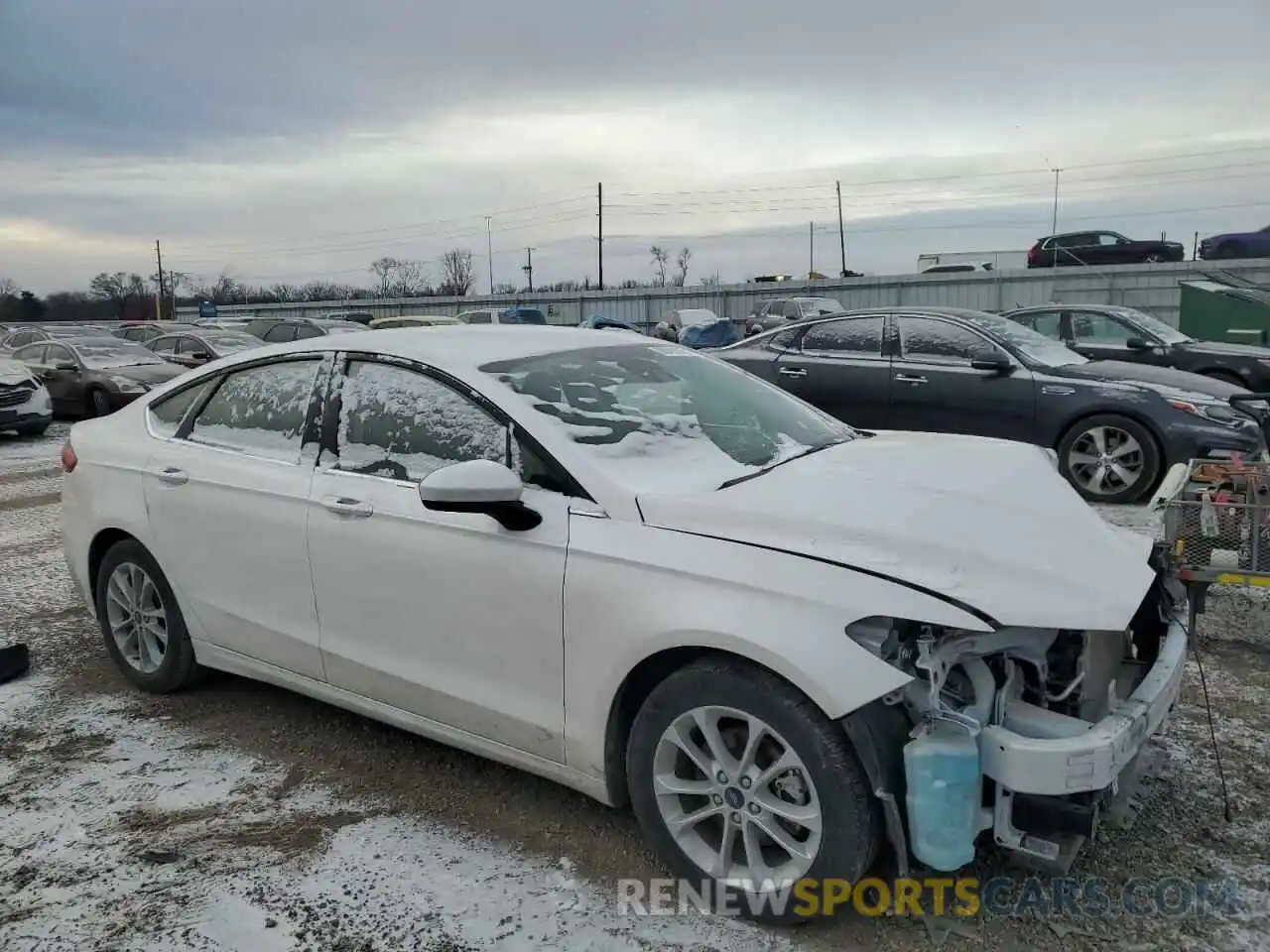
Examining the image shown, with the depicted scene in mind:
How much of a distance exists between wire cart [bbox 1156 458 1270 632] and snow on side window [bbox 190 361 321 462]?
11.3 ft

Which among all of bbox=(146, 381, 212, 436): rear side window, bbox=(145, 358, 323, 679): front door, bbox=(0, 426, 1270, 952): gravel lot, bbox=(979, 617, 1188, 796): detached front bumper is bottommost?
bbox=(0, 426, 1270, 952): gravel lot

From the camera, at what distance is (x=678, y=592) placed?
8.63 feet

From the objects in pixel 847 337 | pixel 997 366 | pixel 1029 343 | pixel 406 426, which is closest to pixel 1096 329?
pixel 1029 343

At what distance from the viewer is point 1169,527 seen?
404 centimetres

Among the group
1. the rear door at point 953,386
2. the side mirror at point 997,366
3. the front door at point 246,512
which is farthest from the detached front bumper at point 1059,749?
the side mirror at point 997,366

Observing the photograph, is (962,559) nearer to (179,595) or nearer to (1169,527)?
(1169,527)

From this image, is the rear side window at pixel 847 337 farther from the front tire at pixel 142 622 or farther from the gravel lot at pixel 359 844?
the front tire at pixel 142 622

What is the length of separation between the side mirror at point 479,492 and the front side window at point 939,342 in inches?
251

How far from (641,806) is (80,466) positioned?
321 cm

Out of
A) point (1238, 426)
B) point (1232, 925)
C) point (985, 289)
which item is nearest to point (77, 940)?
point (1232, 925)

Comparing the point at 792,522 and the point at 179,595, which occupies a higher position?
the point at 792,522

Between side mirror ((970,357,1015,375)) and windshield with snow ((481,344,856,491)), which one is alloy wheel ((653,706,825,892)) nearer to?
windshield with snow ((481,344,856,491))

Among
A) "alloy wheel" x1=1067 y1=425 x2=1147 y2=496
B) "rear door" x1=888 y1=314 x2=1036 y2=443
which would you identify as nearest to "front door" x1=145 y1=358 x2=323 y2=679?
"rear door" x1=888 y1=314 x2=1036 y2=443

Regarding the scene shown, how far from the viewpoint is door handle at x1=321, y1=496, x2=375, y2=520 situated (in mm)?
3326
